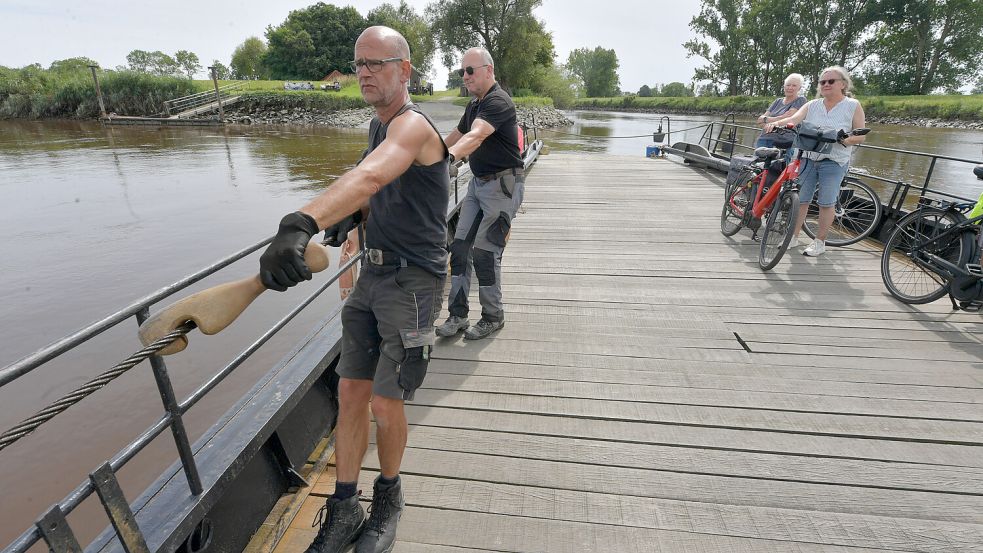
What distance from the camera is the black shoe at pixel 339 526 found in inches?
75.9

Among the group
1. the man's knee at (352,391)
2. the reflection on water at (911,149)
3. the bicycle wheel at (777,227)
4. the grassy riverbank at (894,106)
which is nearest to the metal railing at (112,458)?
the man's knee at (352,391)

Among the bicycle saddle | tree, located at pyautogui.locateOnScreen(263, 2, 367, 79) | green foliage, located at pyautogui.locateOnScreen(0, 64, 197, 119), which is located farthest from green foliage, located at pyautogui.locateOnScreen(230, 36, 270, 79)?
the bicycle saddle

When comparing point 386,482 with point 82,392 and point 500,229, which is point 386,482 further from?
point 500,229

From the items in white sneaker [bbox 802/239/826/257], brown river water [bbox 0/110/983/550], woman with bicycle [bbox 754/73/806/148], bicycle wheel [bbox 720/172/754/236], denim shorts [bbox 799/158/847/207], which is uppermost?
woman with bicycle [bbox 754/73/806/148]

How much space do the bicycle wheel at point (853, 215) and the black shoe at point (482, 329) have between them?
14.3 ft

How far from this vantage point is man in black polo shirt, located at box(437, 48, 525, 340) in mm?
3395

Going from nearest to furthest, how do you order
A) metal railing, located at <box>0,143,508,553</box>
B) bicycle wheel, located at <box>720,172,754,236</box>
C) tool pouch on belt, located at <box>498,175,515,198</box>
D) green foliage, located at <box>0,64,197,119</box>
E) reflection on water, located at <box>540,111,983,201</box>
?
metal railing, located at <box>0,143,508,553</box>, tool pouch on belt, located at <box>498,175,515,198</box>, bicycle wheel, located at <box>720,172,754,236</box>, reflection on water, located at <box>540,111,983,201</box>, green foliage, located at <box>0,64,197,119</box>

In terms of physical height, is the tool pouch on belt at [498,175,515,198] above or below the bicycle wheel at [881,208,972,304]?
above

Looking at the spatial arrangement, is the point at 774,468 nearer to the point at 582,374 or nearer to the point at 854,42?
the point at 582,374

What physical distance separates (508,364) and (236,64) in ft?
340

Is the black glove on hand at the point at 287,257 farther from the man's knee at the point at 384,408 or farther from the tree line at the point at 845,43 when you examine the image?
the tree line at the point at 845,43

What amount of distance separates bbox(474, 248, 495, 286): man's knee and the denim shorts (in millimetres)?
3556

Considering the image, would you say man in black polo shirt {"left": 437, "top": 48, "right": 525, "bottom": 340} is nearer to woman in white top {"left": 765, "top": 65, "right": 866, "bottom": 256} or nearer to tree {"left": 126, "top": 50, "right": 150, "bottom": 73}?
woman in white top {"left": 765, "top": 65, "right": 866, "bottom": 256}

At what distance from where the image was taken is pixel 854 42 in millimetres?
58188
